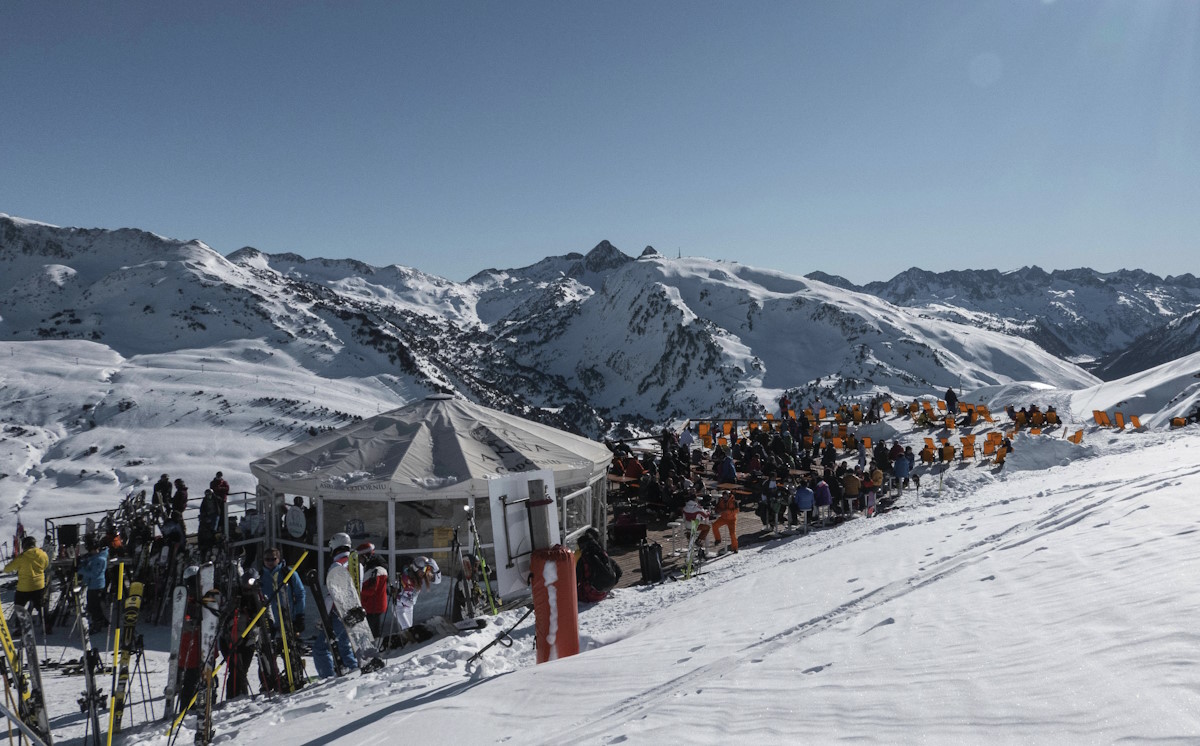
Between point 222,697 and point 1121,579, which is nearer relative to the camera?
point 1121,579

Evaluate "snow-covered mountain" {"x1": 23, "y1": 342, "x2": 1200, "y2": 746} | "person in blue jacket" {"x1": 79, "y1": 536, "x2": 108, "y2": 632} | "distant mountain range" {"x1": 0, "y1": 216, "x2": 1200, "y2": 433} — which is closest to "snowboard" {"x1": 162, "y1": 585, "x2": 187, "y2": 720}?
"snow-covered mountain" {"x1": 23, "y1": 342, "x2": 1200, "y2": 746}

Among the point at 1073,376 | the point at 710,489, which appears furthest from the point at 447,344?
the point at 710,489

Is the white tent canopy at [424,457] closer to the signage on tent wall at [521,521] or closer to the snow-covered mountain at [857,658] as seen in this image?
the snow-covered mountain at [857,658]

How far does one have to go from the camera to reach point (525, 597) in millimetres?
11938

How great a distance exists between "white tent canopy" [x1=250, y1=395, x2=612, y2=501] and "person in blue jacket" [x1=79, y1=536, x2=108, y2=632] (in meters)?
3.13

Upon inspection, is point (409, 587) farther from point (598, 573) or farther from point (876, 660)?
point (876, 660)

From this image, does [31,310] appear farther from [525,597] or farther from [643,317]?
[525,597]

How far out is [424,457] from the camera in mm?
13570

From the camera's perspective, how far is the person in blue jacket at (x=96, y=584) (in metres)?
11.5

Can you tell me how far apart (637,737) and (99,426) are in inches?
2349

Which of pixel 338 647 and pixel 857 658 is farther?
pixel 338 647

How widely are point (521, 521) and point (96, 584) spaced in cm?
946

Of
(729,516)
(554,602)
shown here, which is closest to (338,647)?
(554,602)

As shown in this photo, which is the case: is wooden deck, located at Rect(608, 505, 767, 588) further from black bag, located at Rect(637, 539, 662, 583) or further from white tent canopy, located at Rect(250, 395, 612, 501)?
white tent canopy, located at Rect(250, 395, 612, 501)
